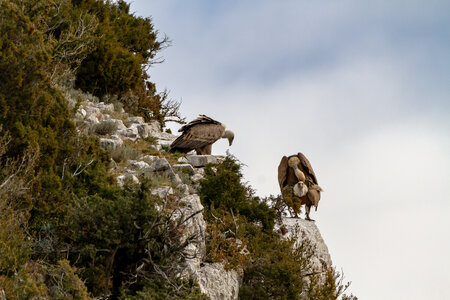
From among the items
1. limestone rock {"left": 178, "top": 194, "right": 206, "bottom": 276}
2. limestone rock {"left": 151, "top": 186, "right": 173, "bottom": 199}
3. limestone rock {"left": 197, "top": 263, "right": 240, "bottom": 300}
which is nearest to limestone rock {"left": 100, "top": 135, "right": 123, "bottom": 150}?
limestone rock {"left": 151, "top": 186, "right": 173, "bottom": 199}

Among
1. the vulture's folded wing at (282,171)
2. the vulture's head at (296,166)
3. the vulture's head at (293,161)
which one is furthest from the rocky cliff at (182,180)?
the vulture's head at (293,161)

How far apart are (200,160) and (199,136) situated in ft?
4.21

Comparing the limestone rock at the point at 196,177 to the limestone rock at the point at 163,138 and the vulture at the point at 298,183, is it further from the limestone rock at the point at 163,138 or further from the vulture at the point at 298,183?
the limestone rock at the point at 163,138

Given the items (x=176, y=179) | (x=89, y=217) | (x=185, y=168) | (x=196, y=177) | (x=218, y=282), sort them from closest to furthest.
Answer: (x=89, y=217) → (x=218, y=282) → (x=176, y=179) → (x=196, y=177) → (x=185, y=168)

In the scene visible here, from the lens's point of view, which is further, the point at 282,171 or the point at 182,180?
the point at 282,171

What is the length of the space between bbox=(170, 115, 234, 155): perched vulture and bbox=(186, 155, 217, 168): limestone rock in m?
0.84

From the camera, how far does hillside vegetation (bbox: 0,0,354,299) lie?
31.0 feet

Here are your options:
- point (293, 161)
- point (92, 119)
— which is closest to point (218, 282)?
point (293, 161)

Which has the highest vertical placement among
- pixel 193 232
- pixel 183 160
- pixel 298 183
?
pixel 298 183

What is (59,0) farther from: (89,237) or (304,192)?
(89,237)

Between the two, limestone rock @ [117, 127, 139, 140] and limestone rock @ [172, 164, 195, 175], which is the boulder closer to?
limestone rock @ [117, 127, 139, 140]

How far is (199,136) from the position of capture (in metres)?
17.7

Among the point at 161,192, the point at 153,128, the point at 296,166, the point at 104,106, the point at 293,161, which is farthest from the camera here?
the point at 153,128

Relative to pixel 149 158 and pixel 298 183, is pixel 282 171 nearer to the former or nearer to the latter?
pixel 298 183
